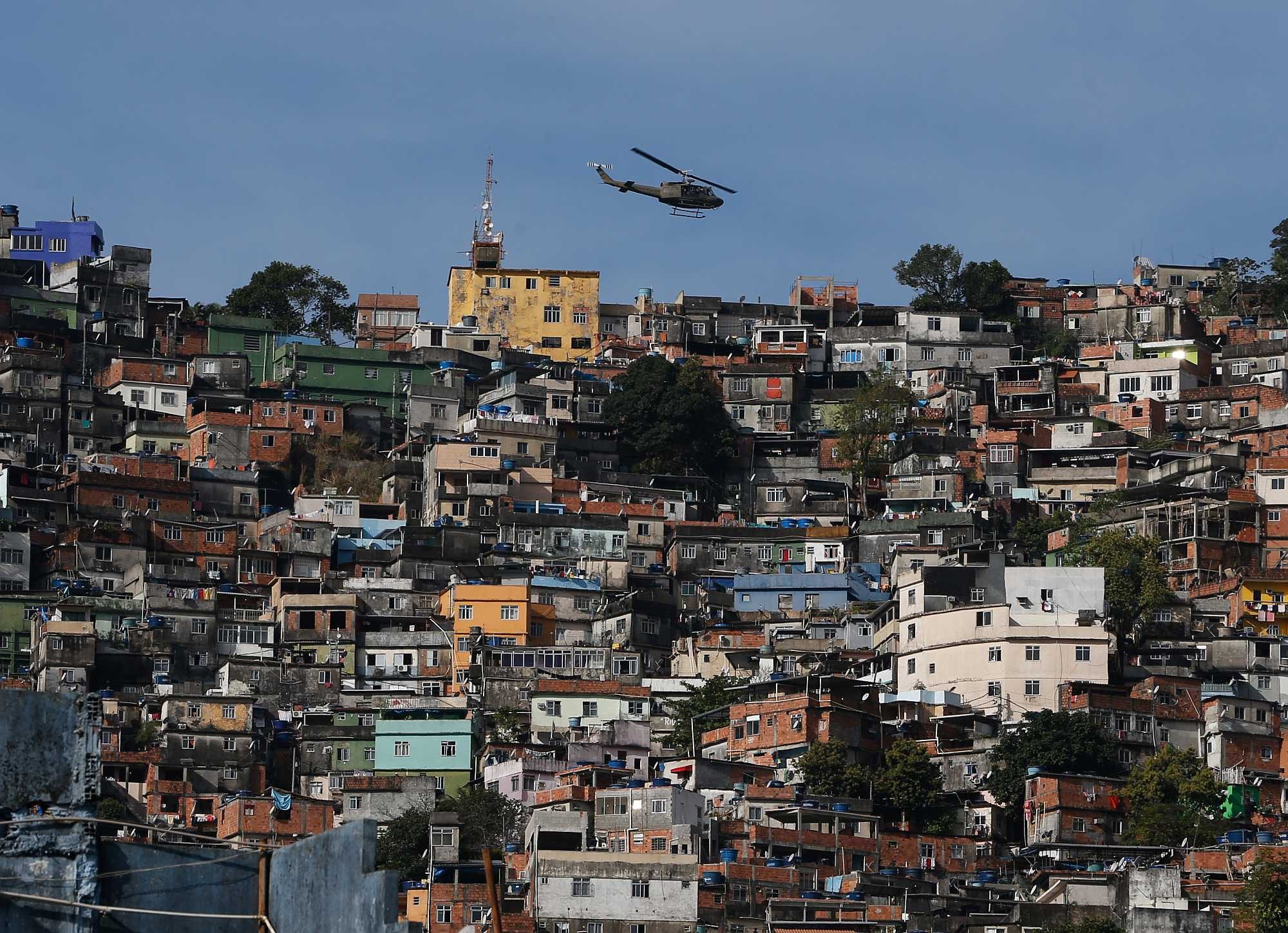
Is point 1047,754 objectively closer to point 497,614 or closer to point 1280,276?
point 497,614

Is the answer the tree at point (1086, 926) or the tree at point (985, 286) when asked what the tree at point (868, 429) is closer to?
the tree at point (985, 286)

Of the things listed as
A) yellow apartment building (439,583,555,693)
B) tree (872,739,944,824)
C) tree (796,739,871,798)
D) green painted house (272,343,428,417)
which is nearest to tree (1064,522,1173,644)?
tree (872,739,944,824)

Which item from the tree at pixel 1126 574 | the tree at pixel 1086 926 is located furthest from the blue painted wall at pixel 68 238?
the tree at pixel 1086 926

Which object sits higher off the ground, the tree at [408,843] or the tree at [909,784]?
the tree at [909,784]

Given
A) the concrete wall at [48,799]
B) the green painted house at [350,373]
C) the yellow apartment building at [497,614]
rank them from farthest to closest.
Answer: the green painted house at [350,373] < the yellow apartment building at [497,614] < the concrete wall at [48,799]

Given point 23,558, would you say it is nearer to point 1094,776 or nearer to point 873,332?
point 1094,776

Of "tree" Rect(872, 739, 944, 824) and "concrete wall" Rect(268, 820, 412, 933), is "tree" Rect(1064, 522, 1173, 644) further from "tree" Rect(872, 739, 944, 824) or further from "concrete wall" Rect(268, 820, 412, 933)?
"concrete wall" Rect(268, 820, 412, 933)

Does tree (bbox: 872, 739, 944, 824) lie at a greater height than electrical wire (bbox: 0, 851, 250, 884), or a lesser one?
lesser

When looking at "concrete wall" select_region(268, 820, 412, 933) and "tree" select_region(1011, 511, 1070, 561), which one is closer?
"concrete wall" select_region(268, 820, 412, 933)

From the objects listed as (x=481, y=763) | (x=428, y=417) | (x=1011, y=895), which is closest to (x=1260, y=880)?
(x=1011, y=895)
